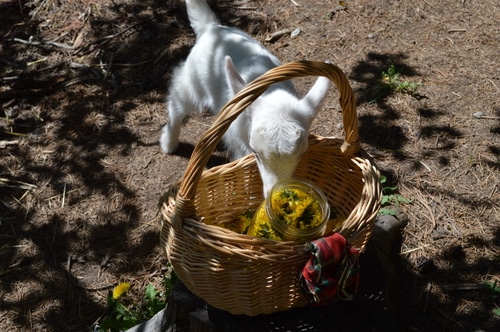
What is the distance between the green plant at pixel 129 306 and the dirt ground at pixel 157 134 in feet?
0.39

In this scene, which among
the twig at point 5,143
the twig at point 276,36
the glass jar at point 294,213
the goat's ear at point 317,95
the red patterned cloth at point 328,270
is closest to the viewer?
the red patterned cloth at point 328,270

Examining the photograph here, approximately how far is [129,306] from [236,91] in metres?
1.85

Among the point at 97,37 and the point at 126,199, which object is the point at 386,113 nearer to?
the point at 126,199

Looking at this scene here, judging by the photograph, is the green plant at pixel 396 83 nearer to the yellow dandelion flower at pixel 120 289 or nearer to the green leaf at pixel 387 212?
the green leaf at pixel 387 212

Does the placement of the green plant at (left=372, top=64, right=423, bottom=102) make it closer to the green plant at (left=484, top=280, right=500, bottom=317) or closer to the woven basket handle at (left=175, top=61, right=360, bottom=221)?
the green plant at (left=484, top=280, right=500, bottom=317)

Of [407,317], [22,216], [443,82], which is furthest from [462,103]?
[22,216]

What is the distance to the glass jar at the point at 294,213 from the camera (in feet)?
9.09

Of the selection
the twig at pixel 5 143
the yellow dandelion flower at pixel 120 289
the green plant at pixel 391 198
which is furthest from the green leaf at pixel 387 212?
the twig at pixel 5 143

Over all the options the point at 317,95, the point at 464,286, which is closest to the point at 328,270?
the point at 317,95

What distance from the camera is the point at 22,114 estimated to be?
5.79 meters

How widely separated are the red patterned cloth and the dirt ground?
4.43 ft

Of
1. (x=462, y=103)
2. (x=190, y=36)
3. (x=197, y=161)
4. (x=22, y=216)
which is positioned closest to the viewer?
(x=197, y=161)

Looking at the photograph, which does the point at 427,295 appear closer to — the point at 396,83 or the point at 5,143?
the point at 396,83

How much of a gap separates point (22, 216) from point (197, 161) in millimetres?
2846
